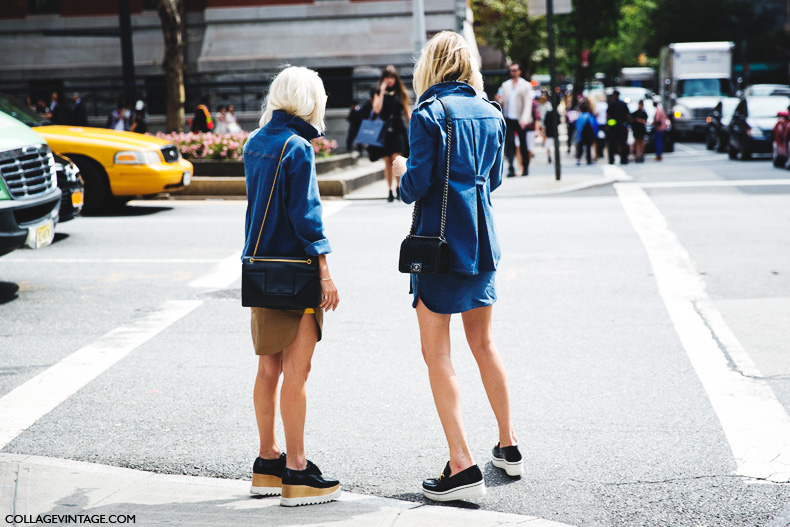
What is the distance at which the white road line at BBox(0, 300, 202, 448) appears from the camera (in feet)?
17.0

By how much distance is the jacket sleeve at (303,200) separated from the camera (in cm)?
381

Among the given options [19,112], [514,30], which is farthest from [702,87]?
[19,112]

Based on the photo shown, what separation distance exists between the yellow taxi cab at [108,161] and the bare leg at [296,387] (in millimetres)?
10012

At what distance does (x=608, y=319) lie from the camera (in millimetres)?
7273

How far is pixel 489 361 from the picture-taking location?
13.8 feet

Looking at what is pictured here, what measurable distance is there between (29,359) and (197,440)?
2.09 metres

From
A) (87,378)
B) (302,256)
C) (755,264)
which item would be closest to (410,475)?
(302,256)

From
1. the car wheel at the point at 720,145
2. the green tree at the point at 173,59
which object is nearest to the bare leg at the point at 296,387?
the green tree at the point at 173,59

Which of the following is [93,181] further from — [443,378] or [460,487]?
[460,487]

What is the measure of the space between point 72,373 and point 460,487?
10.1 ft

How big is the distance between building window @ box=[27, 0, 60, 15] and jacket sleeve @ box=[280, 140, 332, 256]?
2952 cm

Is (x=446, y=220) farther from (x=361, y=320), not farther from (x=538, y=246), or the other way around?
(x=538, y=246)

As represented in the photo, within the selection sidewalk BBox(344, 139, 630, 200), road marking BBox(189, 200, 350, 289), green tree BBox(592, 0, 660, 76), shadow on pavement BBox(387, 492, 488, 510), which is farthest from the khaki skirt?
green tree BBox(592, 0, 660, 76)

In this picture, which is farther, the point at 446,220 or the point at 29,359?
the point at 29,359
